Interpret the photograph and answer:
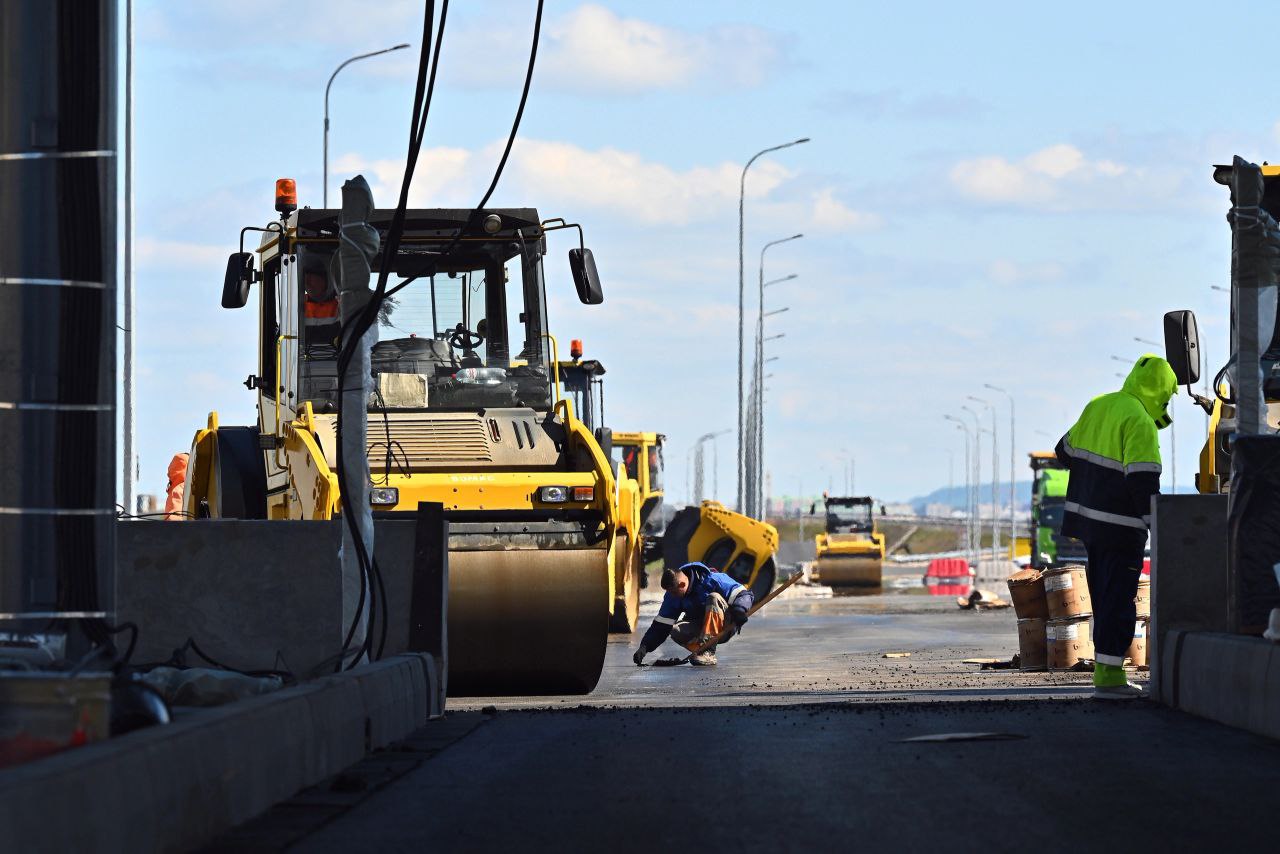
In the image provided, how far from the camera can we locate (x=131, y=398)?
27750mm

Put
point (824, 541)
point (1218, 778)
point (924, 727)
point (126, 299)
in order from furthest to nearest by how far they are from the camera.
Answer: point (824, 541)
point (126, 299)
point (924, 727)
point (1218, 778)

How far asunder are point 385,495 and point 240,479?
1.72 meters

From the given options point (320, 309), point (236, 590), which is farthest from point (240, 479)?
point (236, 590)

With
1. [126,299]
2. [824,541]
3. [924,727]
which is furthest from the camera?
[824,541]

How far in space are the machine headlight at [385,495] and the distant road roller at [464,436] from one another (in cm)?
1

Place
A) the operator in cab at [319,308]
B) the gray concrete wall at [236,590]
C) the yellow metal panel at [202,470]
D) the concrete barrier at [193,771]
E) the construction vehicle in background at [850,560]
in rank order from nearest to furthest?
the concrete barrier at [193,771] < the gray concrete wall at [236,590] < the operator in cab at [319,308] < the yellow metal panel at [202,470] < the construction vehicle in background at [850,560]

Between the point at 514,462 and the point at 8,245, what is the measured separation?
893cm

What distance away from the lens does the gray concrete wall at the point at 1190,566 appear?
12.1 metres

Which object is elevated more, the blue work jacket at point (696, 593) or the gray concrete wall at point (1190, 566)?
the gray concrete wall at point (1190, 566)

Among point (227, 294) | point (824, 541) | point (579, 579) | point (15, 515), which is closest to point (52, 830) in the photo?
A: point (15, 515)

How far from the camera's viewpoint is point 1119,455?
13109 millimetres

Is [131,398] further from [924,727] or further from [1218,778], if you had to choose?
[1218,778]

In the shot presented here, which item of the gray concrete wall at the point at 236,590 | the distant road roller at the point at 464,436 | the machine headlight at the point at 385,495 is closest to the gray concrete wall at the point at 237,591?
the gray concrete wall at the point at 236,590

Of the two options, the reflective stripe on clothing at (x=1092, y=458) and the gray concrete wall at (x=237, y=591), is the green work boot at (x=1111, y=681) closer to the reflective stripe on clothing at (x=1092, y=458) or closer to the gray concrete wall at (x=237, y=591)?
the reflective stripe on clothing at (x=1092, y=458)
